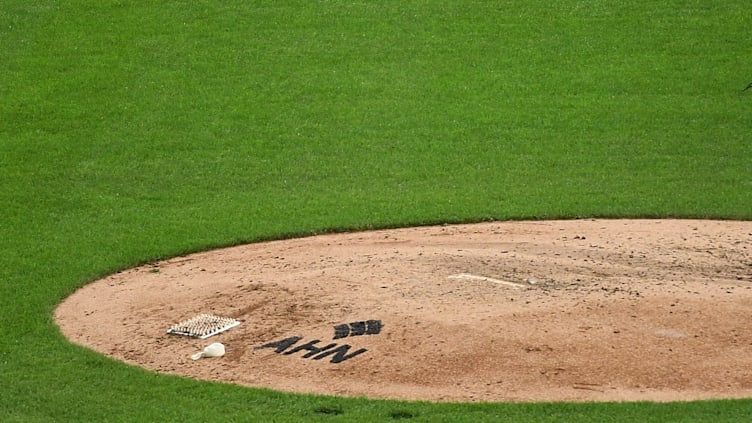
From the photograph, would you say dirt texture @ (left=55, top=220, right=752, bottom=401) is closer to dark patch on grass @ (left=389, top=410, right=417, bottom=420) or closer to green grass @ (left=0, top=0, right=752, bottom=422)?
dark patch on grass @ (left=389, top=410, right=417, bottom=420)

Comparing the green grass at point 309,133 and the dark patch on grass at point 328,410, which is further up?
the green grass at point 309,133

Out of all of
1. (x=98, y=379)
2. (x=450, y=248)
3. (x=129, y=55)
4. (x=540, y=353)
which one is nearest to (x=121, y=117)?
(x=129, y=55)

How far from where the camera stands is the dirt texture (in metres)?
9.34

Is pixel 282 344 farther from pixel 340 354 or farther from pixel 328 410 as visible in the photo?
pixel 328 410

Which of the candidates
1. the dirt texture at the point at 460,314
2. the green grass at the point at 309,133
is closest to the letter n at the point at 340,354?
the dirt texture at the point at 460,314

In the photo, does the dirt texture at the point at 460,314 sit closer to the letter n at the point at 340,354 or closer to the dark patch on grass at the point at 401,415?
the letter n at the point at 340,354

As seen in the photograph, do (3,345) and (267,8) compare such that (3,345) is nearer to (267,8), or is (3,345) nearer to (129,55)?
(129,55)

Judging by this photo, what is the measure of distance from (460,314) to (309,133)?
8.00 m

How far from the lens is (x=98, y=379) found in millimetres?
9594

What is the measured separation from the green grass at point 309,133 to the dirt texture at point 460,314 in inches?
18.9

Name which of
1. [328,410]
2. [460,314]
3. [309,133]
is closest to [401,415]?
[328,410]

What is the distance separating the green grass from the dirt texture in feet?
1.58

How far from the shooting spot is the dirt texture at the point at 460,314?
9344 mm

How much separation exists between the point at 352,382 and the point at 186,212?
648 centimetres
